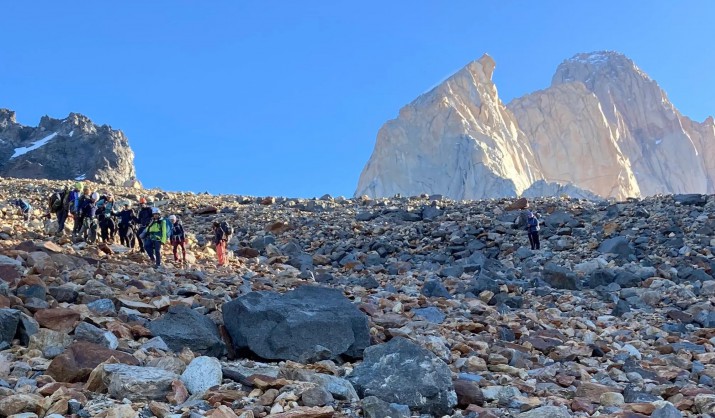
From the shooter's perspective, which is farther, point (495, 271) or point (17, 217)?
point (17, 217)

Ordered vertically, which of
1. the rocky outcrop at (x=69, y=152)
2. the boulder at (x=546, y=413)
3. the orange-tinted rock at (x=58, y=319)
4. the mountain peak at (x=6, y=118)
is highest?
the mountain peak at (x=6, y=118)

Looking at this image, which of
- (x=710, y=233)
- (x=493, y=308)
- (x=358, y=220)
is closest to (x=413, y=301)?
(x=493, y=308)

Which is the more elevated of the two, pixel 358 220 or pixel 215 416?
pixel 358 220

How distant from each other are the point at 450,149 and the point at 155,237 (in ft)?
285

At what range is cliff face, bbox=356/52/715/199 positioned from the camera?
9750 centimetres

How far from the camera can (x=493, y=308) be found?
12.2 m

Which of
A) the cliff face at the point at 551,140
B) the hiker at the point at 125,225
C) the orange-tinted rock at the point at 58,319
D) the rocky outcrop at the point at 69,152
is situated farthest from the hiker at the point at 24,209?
the cliff face at the point at 551,140

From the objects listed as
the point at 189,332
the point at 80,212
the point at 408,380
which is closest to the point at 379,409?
the point at 408,380

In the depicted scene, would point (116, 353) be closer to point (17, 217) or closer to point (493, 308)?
point (493, 308)

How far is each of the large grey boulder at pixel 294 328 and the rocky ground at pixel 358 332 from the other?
0.07 ft

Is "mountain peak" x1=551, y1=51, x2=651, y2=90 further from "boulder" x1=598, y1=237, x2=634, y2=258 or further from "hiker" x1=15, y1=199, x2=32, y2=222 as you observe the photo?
"hiker" x1=15, y1=199, x2=32, y2=222

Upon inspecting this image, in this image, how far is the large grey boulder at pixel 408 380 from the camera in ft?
19.3

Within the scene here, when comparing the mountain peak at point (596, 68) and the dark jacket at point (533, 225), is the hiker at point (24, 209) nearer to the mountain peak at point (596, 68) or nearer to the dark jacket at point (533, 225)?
the dark jacket at point (533, 225)

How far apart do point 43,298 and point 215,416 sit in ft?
15.5
